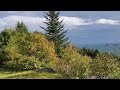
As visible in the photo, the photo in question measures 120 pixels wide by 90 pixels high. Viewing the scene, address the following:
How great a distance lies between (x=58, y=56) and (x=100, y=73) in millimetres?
3507

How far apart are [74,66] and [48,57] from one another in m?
2.58

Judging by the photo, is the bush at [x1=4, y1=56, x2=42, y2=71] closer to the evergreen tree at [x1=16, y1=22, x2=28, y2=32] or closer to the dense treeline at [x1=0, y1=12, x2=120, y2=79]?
the dense treeline at [x1=0, y1=12, x2=120, y2=79]

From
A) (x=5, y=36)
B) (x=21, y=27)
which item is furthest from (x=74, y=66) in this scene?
(x=5, y=36)

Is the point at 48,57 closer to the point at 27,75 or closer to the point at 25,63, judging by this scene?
the point at 25,63

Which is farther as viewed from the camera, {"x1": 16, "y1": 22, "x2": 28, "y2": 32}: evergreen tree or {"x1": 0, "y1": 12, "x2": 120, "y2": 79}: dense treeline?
{"x1": 16, "y1": 22, "x2": 28, "y2": 32}: evergreen tree

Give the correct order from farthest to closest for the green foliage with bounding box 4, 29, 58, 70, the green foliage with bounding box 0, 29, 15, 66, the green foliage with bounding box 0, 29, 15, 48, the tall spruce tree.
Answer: the tall spruce tree, the green foliage with bounding box 0, 29, 15, 48, the green foliage with bounding box 0, 29, 15, 66, the green foliage with bounding box 4, 29, 58, 70

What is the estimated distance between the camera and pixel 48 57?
1166cm

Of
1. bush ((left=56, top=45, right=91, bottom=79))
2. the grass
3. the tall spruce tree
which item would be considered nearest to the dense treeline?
bush ((left=56, top=45, right=91, bottom=79))

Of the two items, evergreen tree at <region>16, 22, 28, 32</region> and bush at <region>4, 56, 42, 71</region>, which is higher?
evergreen tree at <region>16, 22, 28, 32</region>

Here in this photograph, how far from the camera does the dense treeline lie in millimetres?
8938
